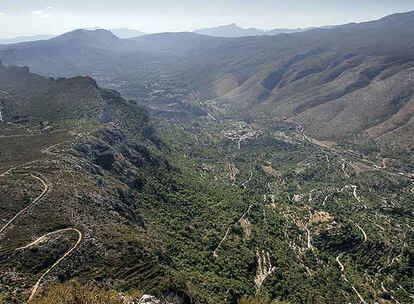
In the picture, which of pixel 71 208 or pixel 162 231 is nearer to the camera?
pixel 71 208

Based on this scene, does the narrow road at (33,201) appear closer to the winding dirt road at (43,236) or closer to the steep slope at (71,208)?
the winding dirt road at (43,236)

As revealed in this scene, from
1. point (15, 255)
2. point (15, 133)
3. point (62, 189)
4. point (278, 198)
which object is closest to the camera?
point (15, 255)

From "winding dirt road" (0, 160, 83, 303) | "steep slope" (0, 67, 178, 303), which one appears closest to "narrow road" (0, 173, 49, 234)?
"winding dirt road" (0, 160, 83, 303)

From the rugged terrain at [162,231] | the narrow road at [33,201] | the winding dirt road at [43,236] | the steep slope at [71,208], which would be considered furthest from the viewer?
the narrow road at [33,201]

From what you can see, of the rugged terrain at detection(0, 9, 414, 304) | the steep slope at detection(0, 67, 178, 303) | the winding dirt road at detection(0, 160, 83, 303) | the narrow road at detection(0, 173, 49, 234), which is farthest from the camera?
the narrow road at detection(0, 173, 49, 234)

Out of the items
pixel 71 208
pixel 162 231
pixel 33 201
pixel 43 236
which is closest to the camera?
pixel 43 236

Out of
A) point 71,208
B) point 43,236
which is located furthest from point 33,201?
point 43,236

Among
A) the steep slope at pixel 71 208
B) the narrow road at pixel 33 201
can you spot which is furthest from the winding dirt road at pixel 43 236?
the steep slope at pixel 71 208

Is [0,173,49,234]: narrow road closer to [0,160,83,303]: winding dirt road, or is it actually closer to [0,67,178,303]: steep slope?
[0,160,83,303]: winding dirt road

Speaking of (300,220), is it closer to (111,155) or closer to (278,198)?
(278,198)

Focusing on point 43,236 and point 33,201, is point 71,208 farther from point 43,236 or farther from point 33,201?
point 43,236

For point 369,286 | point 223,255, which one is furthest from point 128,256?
point 369,286
